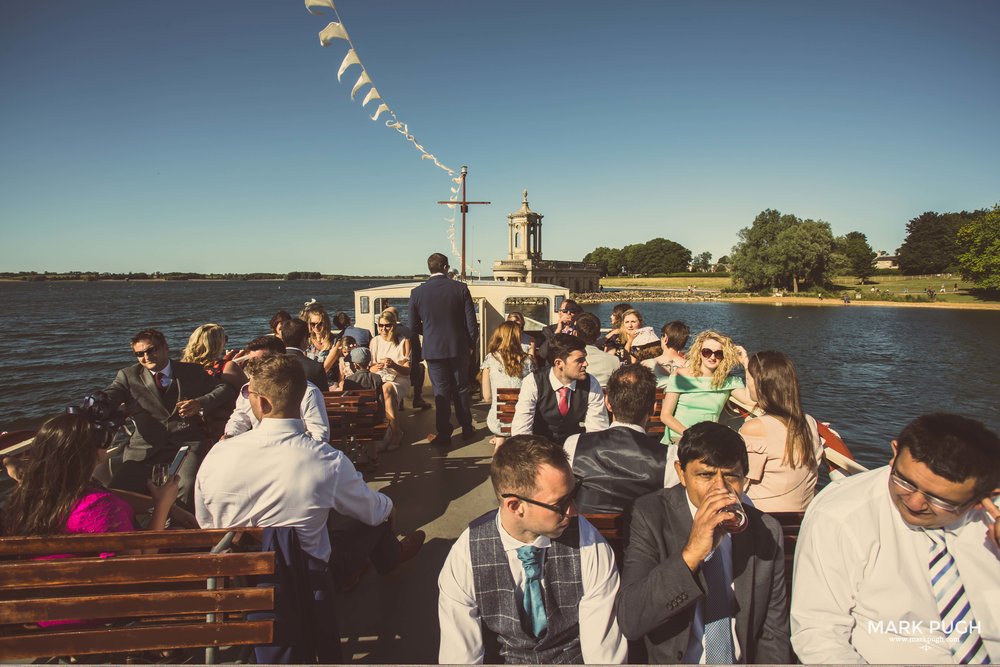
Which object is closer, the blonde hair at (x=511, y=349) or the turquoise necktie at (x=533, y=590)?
the turquoise necktie at (x=533, y=590)

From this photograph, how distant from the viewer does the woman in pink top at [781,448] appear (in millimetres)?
2738

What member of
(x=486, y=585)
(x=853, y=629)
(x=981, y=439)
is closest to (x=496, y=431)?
(x=486, y=585)

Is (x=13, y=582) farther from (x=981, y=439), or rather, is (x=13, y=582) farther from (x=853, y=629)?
(x=981, y=439)

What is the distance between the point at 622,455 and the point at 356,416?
3.12 meters

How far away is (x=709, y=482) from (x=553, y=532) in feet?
2.22

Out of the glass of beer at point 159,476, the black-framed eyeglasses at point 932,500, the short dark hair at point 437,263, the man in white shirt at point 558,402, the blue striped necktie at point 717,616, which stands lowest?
the blue striped necktie at point 717,616

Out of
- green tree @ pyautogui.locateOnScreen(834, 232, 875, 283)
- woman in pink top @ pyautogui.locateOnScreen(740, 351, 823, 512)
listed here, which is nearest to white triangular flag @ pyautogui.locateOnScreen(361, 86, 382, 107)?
woman in pink top @ pyautogui.locateOnScreen(740, 351, 823, 512)

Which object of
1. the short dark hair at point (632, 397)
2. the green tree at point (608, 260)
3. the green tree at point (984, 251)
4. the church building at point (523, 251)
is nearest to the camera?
the short dark hair at point (632, 397)

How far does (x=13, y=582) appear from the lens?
1888mm

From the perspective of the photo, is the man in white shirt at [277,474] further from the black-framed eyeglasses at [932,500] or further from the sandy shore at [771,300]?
the sandy shore at [771,300]

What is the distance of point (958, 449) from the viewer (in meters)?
1.55

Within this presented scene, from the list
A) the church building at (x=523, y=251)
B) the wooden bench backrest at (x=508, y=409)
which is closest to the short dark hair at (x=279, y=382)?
the wooden bench backrest at (x=508, y=409)

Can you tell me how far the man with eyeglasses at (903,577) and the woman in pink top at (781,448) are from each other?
35.6 inches


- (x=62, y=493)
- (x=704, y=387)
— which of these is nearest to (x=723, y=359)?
(x=704, y=387)
